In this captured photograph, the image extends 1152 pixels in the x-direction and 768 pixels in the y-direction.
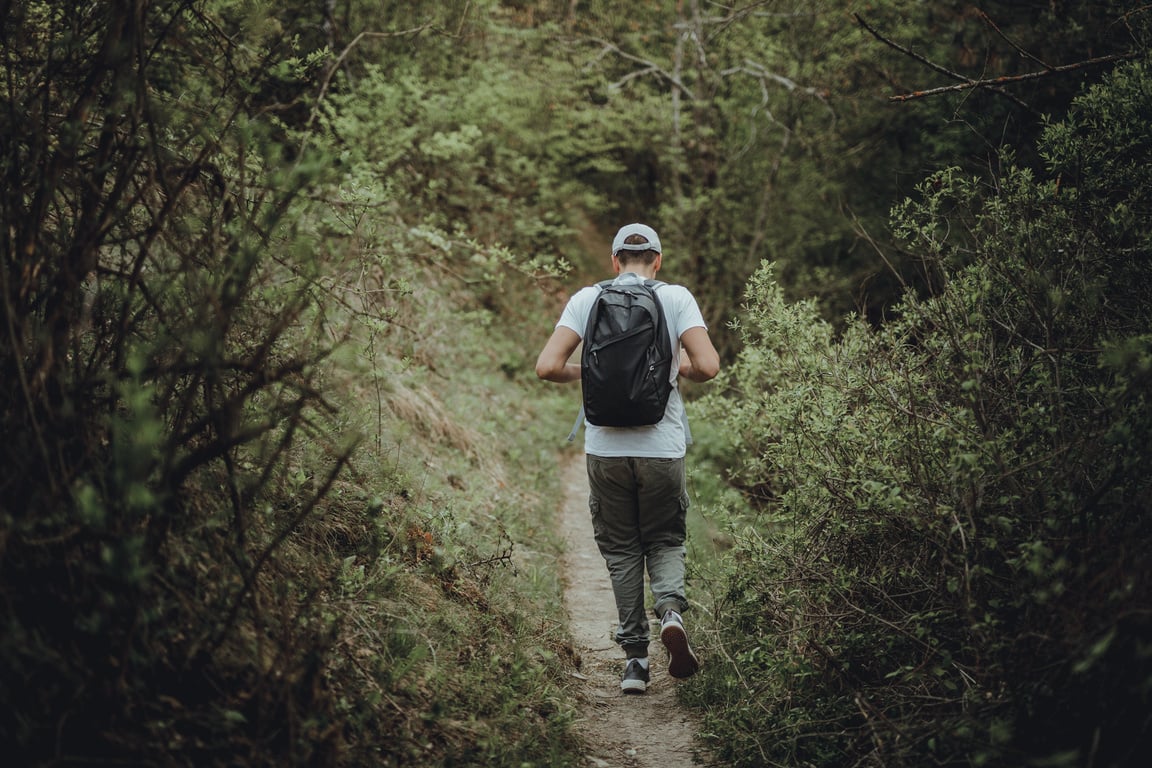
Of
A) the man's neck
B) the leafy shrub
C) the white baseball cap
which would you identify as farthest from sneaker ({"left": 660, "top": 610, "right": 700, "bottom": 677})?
the white baseball cap

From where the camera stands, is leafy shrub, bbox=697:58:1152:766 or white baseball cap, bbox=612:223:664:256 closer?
leafy shrub, bbox=697:58:1152:766

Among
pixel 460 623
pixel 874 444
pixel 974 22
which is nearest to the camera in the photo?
pixel 874 444

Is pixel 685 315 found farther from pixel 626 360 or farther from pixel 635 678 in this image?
pixel 635 678

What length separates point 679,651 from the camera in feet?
13.1

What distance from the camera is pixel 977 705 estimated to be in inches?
105

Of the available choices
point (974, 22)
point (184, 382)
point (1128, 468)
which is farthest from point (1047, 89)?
point (184, 382)

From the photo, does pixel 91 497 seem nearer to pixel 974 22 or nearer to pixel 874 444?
pixel 874 444

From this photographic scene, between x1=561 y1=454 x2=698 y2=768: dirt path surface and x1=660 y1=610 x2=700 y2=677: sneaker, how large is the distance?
9.4 inches

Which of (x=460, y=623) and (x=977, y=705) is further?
(x=460, y=623)

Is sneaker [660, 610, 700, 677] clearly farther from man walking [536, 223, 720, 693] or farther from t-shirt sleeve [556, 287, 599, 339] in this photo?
t-shirt sleeve [556, 287, 599, 339]

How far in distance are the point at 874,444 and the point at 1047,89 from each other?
27.0 feet

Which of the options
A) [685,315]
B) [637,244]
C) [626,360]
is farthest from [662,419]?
[637,244]

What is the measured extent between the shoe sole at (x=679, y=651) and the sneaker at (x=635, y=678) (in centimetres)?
36

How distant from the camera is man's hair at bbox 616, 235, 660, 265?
4.32 metres
